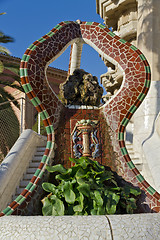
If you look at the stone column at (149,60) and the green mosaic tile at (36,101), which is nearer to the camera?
the green mosaic tile at (36,101)

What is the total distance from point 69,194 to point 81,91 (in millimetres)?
2055

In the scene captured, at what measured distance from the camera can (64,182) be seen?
3975mm

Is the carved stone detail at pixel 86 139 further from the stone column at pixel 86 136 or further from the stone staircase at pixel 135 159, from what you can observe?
the stone staircase at pixel 135 159

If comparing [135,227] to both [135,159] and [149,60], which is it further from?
[149,60]

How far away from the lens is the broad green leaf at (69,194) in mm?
3732


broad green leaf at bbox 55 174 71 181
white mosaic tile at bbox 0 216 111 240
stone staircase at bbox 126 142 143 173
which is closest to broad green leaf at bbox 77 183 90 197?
broad green leaf at bbox 55 174 71 181

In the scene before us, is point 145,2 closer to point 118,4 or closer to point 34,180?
point 118,4

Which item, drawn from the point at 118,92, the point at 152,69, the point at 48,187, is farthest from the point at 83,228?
the point at 152,69

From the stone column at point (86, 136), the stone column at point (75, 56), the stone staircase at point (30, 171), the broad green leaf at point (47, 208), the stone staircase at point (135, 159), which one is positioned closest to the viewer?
the broad green leaf at point (47, 208)

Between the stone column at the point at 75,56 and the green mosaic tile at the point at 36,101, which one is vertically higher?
the stone column at the point at 75,56

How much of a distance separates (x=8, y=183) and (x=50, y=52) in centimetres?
271

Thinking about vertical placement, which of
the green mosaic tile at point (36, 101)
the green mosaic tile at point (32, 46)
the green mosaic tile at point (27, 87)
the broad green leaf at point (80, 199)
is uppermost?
the green mosaic tile at point (32, 46)


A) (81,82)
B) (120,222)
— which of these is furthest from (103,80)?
(120,222)

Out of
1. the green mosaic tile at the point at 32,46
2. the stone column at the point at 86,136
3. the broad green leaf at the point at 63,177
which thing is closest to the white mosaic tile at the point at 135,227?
the broad green leaf at the point at 63,177
